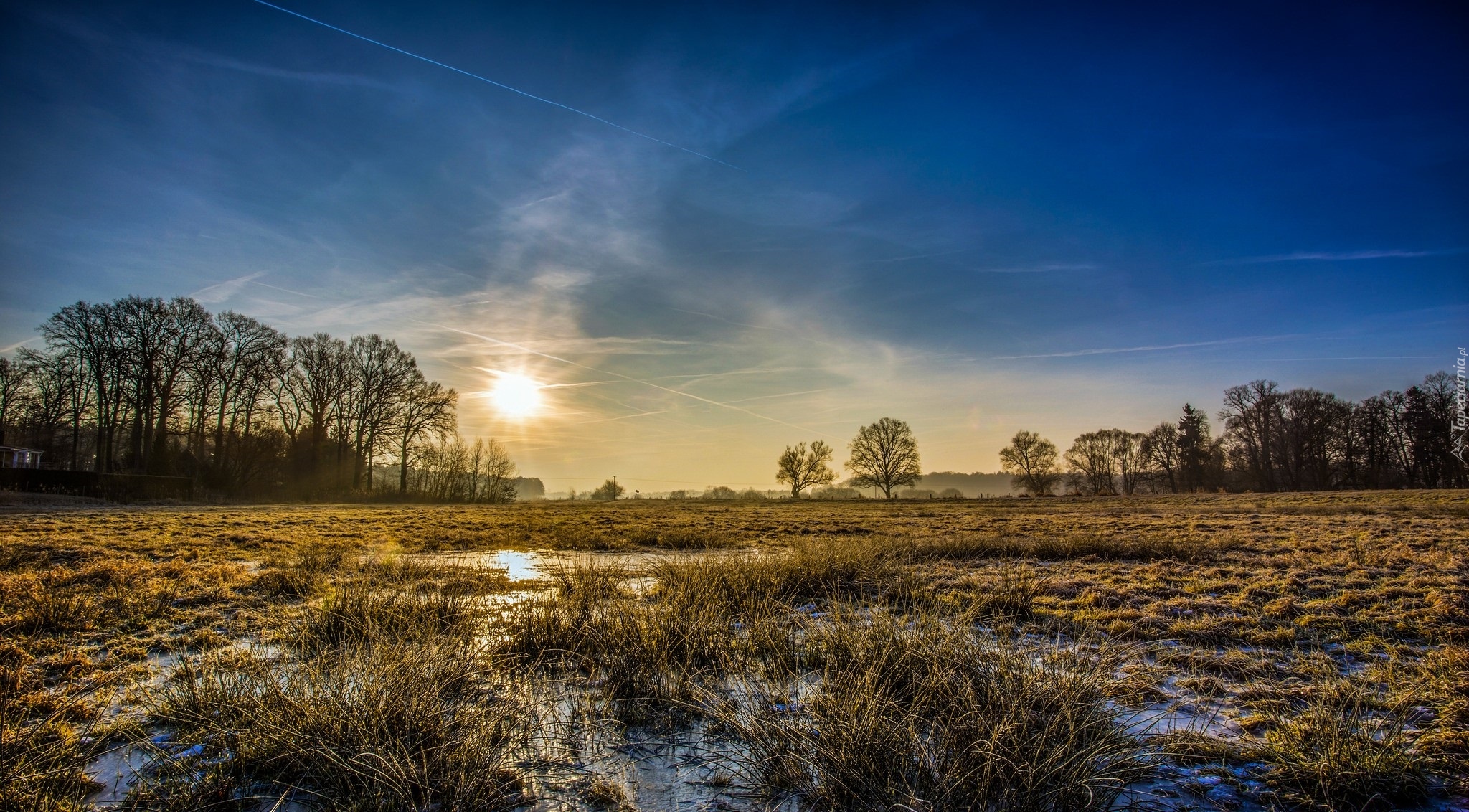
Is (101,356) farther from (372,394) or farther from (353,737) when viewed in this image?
(353,737)

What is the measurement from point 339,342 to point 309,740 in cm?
5117

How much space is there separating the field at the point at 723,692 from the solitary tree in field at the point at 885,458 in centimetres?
6362

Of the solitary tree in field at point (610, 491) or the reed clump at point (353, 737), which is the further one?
the solitary tree in field at point (610, 491)

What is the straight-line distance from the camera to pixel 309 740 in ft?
10.1

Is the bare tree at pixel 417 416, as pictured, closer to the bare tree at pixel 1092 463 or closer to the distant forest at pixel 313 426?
the distant forest at pixel 313 426

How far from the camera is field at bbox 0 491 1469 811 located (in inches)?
112

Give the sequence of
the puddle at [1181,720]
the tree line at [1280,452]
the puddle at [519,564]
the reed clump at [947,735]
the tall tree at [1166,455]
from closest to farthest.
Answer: the reed clump at [947,735] → the puddle at [1181,720] → the puddle at [519,564] → the tree line at [1280,452] → the tall tree at [1166,455]

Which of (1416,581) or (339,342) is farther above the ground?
(339,342)

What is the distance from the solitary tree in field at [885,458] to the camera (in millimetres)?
71500

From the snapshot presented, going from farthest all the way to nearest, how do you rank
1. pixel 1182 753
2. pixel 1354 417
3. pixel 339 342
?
pixel 1354 417, pixel 339 342, pixel 1182 753

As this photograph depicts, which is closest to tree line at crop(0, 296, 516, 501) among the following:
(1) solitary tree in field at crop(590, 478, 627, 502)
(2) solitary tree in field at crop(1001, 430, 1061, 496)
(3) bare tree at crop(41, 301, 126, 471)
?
(3) bare tree at crop(41, 301, 126, 471)

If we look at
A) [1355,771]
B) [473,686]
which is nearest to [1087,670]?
[1355,771]

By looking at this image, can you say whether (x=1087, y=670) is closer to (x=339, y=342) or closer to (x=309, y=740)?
(x=309, y=740)

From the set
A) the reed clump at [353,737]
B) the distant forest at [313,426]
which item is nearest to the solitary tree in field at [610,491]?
the distant forest at [313,426]
